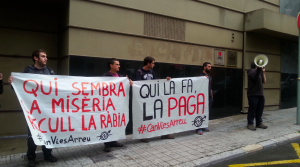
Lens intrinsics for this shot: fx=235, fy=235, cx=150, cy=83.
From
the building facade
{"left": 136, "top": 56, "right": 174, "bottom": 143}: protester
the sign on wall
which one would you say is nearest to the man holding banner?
the building facade

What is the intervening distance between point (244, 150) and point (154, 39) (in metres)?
3.54

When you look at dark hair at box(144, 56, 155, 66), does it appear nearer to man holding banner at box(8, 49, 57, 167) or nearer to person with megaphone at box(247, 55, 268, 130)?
man holding banner at box(8, 49, 57, 167)

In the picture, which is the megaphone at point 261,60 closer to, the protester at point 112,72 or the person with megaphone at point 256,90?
the person with megaphone at point 256,90

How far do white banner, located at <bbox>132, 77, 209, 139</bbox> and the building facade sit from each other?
113cm

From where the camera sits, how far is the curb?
402cm

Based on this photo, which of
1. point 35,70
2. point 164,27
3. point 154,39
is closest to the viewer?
point 35,70

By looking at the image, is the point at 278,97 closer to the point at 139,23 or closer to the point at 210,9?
the point at 210,9

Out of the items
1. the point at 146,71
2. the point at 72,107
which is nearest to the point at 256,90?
the point at 146,71

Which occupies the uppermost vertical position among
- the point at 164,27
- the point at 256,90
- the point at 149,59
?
the point at 164,27

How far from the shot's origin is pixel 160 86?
511 cm

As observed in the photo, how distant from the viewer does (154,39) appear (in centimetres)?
639

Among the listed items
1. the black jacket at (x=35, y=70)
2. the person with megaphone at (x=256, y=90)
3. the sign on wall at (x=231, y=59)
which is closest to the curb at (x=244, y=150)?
the person with megaphone at (x=256, y=90)

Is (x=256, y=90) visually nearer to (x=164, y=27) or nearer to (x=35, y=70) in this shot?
(x=164, y=27)

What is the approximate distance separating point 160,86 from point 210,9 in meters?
3.87
